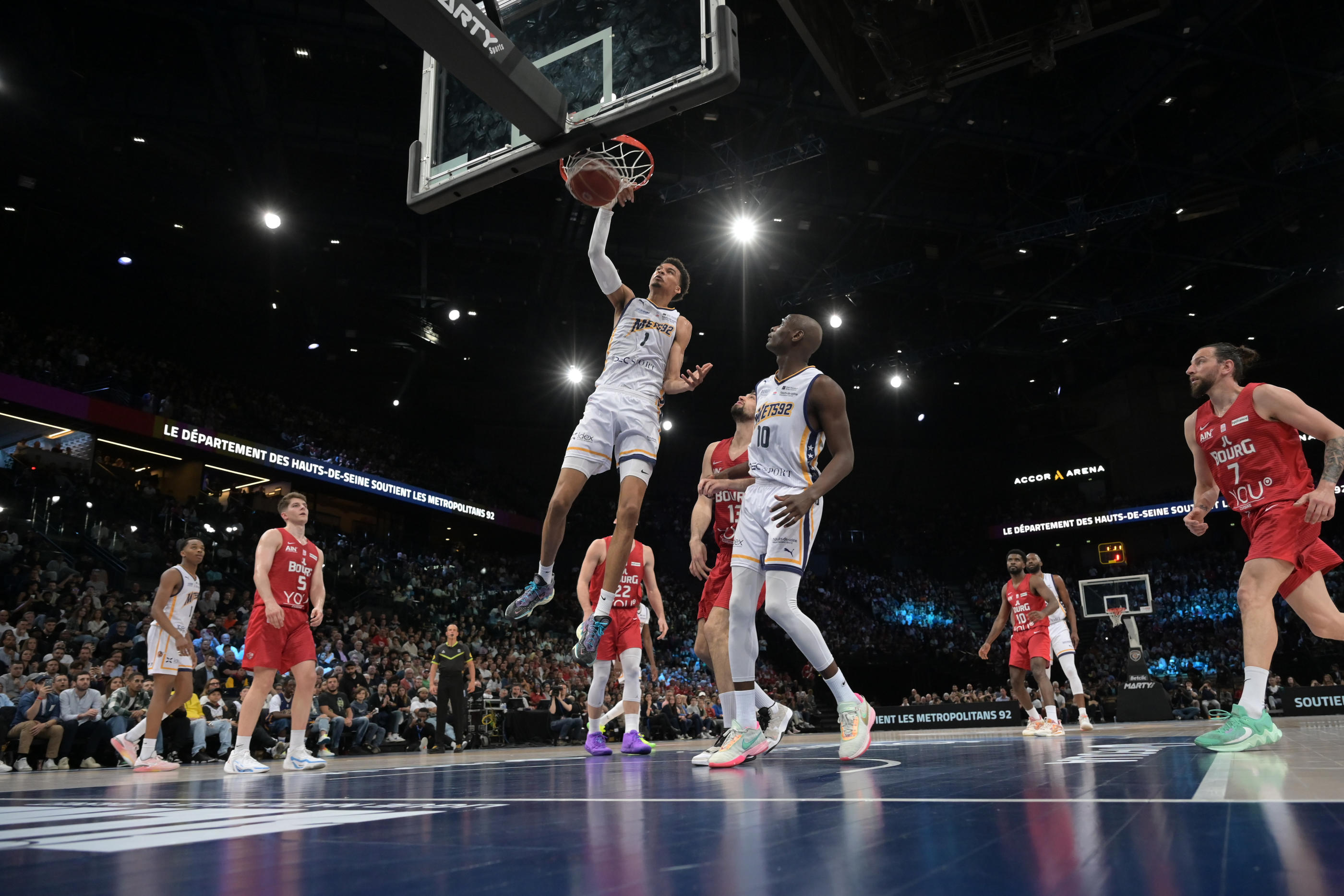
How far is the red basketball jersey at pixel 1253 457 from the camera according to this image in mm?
4297

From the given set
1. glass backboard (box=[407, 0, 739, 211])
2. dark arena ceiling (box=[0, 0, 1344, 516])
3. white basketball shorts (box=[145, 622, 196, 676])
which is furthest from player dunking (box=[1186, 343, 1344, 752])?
white basketball shorts (box=[145, 622, 196, 676])

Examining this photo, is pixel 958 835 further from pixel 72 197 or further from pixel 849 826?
pixel 72 197

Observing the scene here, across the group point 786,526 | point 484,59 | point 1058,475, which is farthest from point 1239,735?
point 1058,475

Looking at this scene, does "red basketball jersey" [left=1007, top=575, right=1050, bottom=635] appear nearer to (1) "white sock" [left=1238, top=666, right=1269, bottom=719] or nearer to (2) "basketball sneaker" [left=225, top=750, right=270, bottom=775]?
(1) "white sock" [left=1238, top=666, right=1269, bottom=719]

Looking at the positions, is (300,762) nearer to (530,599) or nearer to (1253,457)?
(530,599)

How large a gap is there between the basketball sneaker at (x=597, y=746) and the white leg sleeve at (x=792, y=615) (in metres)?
2.74

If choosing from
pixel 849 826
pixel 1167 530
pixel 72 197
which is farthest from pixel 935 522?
pixel 849 826

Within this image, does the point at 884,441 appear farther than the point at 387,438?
Yes

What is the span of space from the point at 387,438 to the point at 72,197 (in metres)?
11.7

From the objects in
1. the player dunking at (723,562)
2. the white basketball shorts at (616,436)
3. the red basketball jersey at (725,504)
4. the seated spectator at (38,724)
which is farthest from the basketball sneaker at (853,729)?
the seated spectator at (38,724)

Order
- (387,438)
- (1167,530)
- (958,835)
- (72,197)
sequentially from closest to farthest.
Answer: (958,835)
(72,197)
(387,438)
(1167,530)

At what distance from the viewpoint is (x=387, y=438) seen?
28.5 m

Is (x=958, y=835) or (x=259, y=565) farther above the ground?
(x=259, y=565)

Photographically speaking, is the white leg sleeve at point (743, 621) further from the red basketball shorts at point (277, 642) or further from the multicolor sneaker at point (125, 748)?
the multicolor sneaker at point (125, 748)
